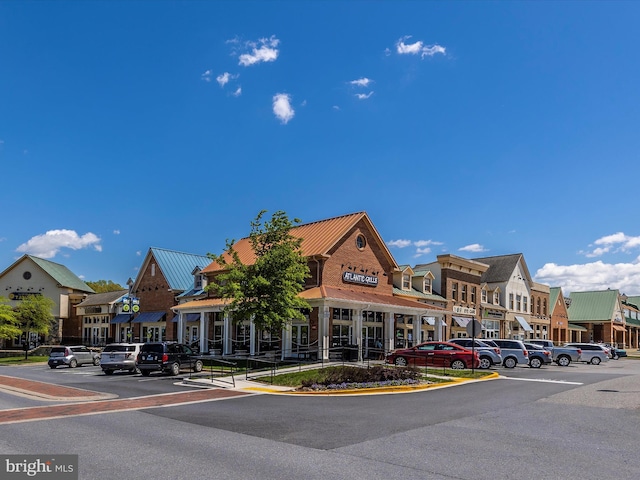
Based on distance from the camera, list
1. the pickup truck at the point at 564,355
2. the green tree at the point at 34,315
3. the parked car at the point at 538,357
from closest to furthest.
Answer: the parked car at the point at 538,357 < the pickup truck at the point at 564,355 < the green tree at the point at 34,315

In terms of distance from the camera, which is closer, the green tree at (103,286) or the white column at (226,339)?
the white column at (226,339)

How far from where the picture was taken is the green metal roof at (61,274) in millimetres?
62378

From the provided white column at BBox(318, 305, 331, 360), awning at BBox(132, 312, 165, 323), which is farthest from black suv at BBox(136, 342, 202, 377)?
awning at BBox(132, 312, 165, 323)

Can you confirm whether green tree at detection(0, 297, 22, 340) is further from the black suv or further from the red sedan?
the red sedan

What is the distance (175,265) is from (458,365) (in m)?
31.4

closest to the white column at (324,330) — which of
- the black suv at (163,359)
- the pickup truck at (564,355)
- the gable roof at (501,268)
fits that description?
the black suv at (163,359)

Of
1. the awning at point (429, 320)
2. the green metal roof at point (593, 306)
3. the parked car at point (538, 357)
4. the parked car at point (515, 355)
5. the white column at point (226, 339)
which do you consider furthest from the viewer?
the green metal roof at point (593, 306)

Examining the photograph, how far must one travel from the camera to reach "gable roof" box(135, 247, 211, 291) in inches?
1982

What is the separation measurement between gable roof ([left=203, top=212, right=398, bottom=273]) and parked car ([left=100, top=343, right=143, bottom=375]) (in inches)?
443

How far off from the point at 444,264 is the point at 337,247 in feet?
55.5

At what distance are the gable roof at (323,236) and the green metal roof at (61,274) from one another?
26.6 metres

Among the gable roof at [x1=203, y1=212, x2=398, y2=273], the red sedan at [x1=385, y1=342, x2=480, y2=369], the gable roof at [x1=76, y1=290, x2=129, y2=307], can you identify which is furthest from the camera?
the gable roof at [x1=76, y1=290, x2=129, y2=307]

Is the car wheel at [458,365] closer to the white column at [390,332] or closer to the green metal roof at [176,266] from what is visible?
the white column at [390,332]

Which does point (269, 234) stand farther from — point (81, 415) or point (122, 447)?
point (122, 447)
